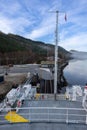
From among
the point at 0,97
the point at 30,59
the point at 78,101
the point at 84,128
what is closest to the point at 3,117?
the point at 84,128

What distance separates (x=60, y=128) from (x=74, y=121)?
108 cm

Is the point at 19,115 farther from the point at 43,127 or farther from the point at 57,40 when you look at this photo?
the point at 57,40

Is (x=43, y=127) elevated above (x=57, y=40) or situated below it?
below

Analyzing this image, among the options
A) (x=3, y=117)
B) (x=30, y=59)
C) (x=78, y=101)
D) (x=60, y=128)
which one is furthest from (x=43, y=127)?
(x=30, y=59)

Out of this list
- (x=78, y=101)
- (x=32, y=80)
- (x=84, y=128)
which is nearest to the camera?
(x=84, y=128)

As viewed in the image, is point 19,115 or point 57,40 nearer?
point 19,115

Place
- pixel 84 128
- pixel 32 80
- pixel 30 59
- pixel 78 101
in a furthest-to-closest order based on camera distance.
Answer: pixel 30 59 < pixel 32 80 < pixel 78 101 < pixel 84 128

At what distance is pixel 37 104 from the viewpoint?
16516 millimetres

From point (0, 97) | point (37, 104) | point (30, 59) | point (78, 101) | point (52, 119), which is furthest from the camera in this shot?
point (30, 59)

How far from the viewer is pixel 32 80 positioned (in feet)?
155

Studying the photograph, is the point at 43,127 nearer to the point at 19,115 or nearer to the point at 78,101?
the point at 19,115

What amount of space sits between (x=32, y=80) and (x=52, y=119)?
112 feet

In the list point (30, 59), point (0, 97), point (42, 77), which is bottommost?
point (0, 97)

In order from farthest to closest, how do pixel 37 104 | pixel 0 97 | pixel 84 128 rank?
pixel 0 97 → pixel 37 104 → pixel 84 128
